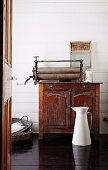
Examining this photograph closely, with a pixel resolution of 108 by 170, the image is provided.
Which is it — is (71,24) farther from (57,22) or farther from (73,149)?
(73,149)

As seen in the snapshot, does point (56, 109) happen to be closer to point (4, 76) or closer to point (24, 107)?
point (24, 107)

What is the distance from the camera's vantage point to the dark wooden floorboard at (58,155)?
2.26m

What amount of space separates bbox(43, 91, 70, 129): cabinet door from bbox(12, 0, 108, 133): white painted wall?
0.54 meters

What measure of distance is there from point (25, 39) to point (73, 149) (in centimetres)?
199

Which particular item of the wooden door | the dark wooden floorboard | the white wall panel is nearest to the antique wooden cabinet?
the dark wooden floorboard

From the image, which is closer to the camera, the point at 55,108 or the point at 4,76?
the point at 4,76

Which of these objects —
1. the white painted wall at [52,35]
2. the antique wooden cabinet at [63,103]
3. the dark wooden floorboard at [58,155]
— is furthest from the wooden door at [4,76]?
the white painted wall at [52,35]

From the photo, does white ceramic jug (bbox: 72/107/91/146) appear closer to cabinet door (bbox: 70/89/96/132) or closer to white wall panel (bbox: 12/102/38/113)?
cabinet door (bbox: 70/89/96/132)

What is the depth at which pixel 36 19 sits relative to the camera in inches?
149

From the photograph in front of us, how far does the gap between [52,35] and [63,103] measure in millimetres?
1218

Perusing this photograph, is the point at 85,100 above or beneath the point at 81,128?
above

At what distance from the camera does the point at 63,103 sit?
330 centimetres

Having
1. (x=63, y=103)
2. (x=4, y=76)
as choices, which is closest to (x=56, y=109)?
(x=63, y=103)

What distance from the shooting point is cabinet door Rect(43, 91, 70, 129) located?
329 cm
